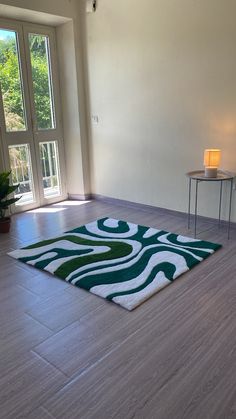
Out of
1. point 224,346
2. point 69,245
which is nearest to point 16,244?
point 69,245

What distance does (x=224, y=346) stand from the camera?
183cm

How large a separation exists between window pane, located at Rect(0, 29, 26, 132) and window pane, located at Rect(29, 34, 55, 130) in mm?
225

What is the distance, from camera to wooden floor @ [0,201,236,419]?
4.91 ft

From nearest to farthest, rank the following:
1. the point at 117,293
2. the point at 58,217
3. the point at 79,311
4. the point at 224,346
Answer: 1. the point at 224,346
2. the point at 79,311
3. the point at 117,293
4. the point at 58,217

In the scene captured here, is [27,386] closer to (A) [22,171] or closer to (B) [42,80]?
(A) [22,171]

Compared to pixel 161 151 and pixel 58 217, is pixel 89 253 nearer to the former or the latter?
pixel 58 217

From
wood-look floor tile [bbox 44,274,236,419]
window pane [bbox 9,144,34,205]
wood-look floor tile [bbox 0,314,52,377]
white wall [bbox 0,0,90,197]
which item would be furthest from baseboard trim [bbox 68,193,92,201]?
wood-look floor tile [bbox 44,274,236,419]

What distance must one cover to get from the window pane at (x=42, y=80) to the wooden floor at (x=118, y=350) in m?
2.49

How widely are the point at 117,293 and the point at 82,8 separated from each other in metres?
3.73

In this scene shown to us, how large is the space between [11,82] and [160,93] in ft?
6.13

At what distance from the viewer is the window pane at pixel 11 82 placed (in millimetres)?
3967

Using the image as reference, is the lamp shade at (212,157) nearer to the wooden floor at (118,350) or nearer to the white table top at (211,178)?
the white table top at (211,178)

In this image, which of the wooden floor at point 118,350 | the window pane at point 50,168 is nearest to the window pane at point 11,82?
the window pane at point 50,168

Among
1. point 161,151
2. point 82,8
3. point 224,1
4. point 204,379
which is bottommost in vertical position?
point 204,379
